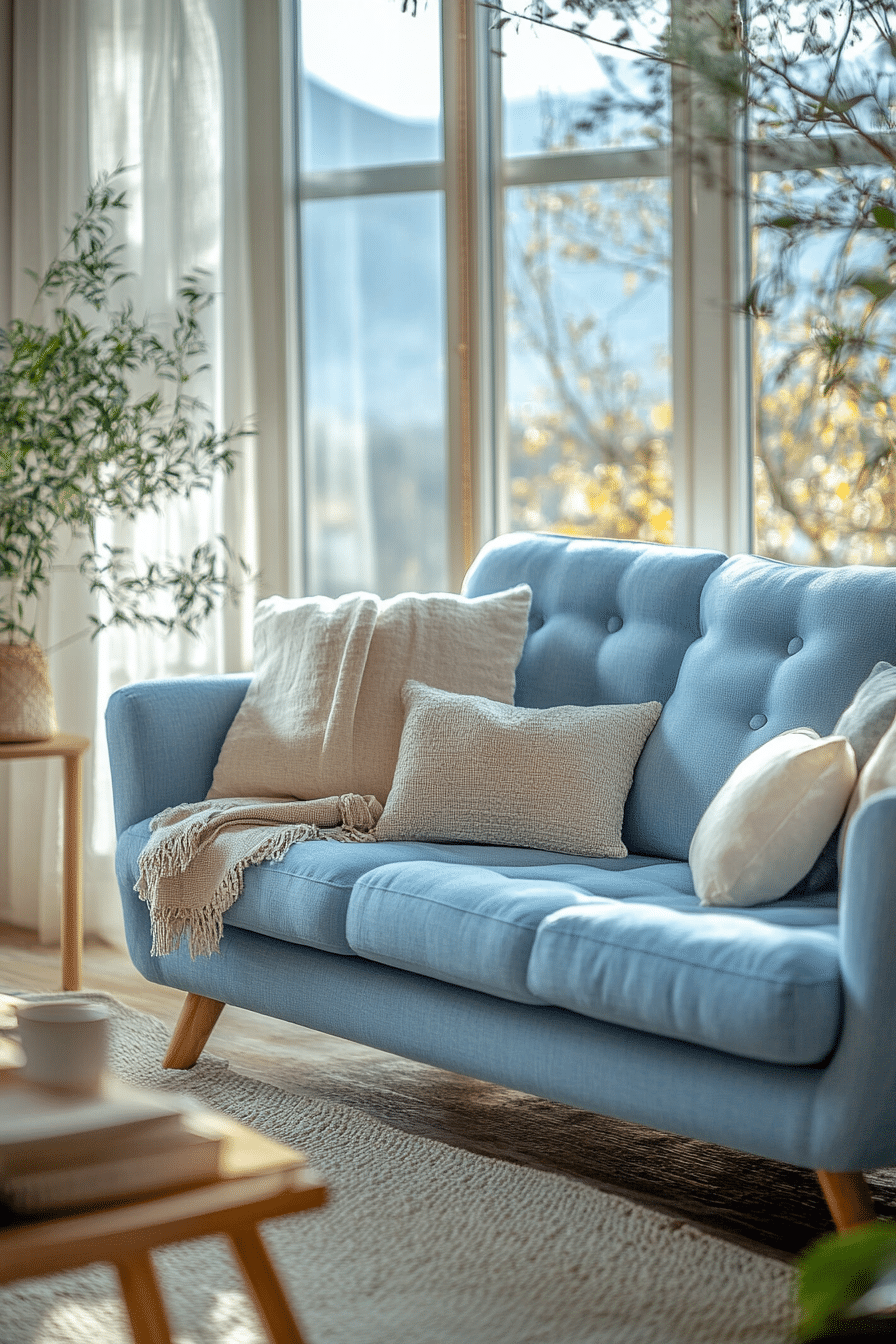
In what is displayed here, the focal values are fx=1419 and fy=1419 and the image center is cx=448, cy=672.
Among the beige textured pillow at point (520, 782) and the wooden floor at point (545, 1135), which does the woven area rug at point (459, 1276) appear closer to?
the wooden floor at point (545, 1135)

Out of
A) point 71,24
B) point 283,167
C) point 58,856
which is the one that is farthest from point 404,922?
point 71,24

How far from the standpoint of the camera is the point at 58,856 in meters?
3.69

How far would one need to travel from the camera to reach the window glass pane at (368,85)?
363 centimetres

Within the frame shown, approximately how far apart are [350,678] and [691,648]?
2.09 ft

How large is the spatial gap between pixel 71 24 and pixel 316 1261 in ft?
10.1

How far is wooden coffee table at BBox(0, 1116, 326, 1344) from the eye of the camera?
1168 mm

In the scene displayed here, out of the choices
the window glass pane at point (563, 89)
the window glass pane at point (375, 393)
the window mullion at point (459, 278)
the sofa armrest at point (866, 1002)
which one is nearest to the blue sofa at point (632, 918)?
the sofa armrest at point (866, 1002)

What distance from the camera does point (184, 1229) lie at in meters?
1.22

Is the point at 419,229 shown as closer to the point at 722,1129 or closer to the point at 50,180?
the point at 50,180

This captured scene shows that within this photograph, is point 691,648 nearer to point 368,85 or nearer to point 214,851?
point 214,851

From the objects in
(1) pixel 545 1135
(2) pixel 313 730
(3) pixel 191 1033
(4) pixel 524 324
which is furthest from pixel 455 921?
(4) pixel 524 324

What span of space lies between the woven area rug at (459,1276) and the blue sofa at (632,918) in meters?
0.18

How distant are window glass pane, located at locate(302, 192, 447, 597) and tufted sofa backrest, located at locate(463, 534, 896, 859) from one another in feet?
2.86

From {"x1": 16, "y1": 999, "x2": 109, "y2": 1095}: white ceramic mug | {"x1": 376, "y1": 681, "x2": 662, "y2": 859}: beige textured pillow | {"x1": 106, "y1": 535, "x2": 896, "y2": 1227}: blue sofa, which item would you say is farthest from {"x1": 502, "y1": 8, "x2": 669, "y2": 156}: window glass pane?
{"x1": 16, "y1": 999, "x2": 109, "y2": 1095}: white ceramic mug
